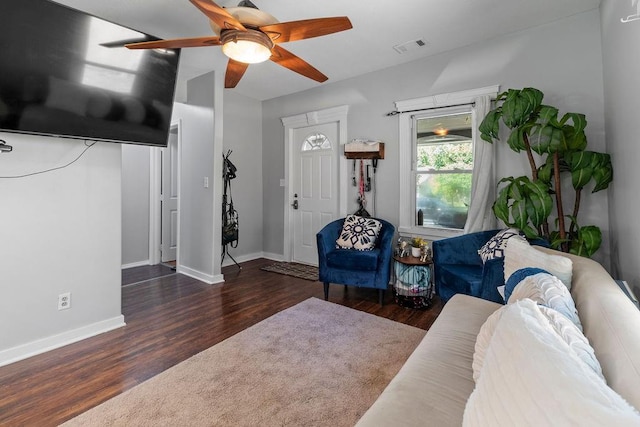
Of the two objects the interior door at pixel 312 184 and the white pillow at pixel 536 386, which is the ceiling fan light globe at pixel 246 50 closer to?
the white pillow at pixel 536 386

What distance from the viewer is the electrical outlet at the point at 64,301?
2.31 m

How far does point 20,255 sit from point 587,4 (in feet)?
15.8

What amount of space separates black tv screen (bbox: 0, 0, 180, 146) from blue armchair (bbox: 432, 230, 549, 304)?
9.28 ft

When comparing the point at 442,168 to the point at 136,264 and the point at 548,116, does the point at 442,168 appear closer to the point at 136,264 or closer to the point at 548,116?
the point at 548,116

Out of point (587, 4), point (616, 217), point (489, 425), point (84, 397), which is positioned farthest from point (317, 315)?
point (587, 4)

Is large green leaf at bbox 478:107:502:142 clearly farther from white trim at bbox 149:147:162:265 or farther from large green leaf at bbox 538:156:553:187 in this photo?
white trim at bbox 149:147:162:265

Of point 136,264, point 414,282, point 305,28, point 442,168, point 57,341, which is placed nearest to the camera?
point 305,28

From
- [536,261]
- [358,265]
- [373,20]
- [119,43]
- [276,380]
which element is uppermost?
[373,20]

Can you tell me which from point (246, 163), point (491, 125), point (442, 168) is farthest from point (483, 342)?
point (246, 163)

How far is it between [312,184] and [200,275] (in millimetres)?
2038

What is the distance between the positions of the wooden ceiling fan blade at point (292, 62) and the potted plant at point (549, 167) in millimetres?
1609

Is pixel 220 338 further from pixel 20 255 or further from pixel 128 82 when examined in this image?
pixel 128 82

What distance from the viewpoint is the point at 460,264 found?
2848 mm

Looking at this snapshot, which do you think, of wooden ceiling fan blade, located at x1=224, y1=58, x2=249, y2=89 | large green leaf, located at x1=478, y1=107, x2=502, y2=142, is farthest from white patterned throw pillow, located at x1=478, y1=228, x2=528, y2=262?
wooden ceiling fan blade, located at x1=224, y1=58, x2=249, y2=89
